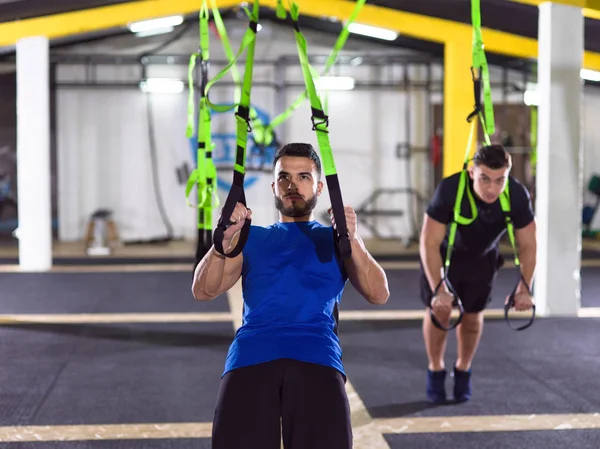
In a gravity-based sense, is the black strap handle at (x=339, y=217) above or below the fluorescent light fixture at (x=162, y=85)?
below

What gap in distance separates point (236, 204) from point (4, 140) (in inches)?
463

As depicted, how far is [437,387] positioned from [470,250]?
2.52ft

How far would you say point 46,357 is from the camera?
16.8ft

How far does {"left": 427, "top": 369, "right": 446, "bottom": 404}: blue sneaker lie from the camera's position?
163 inches

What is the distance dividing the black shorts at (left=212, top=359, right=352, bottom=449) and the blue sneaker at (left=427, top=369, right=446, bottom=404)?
218 cm

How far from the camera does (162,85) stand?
483 inches

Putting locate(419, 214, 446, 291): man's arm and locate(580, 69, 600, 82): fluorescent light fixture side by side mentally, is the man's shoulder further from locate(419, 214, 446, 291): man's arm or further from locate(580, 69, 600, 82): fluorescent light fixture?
locate(580, 69, 600, 82): fluorescent light fixture

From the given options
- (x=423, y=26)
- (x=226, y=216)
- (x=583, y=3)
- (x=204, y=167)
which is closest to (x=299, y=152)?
(x=226, y=216)

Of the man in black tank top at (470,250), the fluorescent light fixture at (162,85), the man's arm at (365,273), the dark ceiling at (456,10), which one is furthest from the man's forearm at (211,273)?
the fluorescent light fixture at (162,85)

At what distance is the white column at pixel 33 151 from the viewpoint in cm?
904

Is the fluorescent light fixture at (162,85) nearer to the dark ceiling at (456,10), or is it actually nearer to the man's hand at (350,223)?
the dark ceiling at (456,10)

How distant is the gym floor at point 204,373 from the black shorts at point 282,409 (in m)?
1.53

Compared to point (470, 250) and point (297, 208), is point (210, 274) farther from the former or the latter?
point (470, 250)

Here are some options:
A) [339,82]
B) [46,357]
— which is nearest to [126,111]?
[339,82]
